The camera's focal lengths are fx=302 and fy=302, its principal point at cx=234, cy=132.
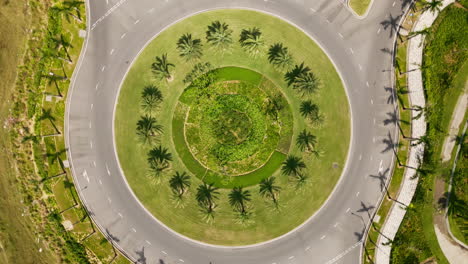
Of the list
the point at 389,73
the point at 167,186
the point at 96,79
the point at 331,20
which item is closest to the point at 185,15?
the point at 96,79

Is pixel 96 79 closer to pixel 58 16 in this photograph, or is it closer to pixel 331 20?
pixel 58 16

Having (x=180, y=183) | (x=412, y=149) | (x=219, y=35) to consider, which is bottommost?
(x=180, y=183)

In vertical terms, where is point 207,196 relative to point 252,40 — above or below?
below

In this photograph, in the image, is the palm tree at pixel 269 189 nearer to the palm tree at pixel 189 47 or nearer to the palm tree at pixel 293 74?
the palm tree at pixel 293 74

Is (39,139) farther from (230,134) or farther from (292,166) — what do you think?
(292,166)

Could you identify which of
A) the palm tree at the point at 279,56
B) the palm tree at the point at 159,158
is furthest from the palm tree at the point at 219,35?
the palm tree at the point at 159,158

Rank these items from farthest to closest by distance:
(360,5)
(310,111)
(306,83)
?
(360,5)
(310,111)
(306,83)

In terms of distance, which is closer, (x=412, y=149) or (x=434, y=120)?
(x=412, y=149)

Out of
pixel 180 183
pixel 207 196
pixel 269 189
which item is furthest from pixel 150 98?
pixel 269 189
